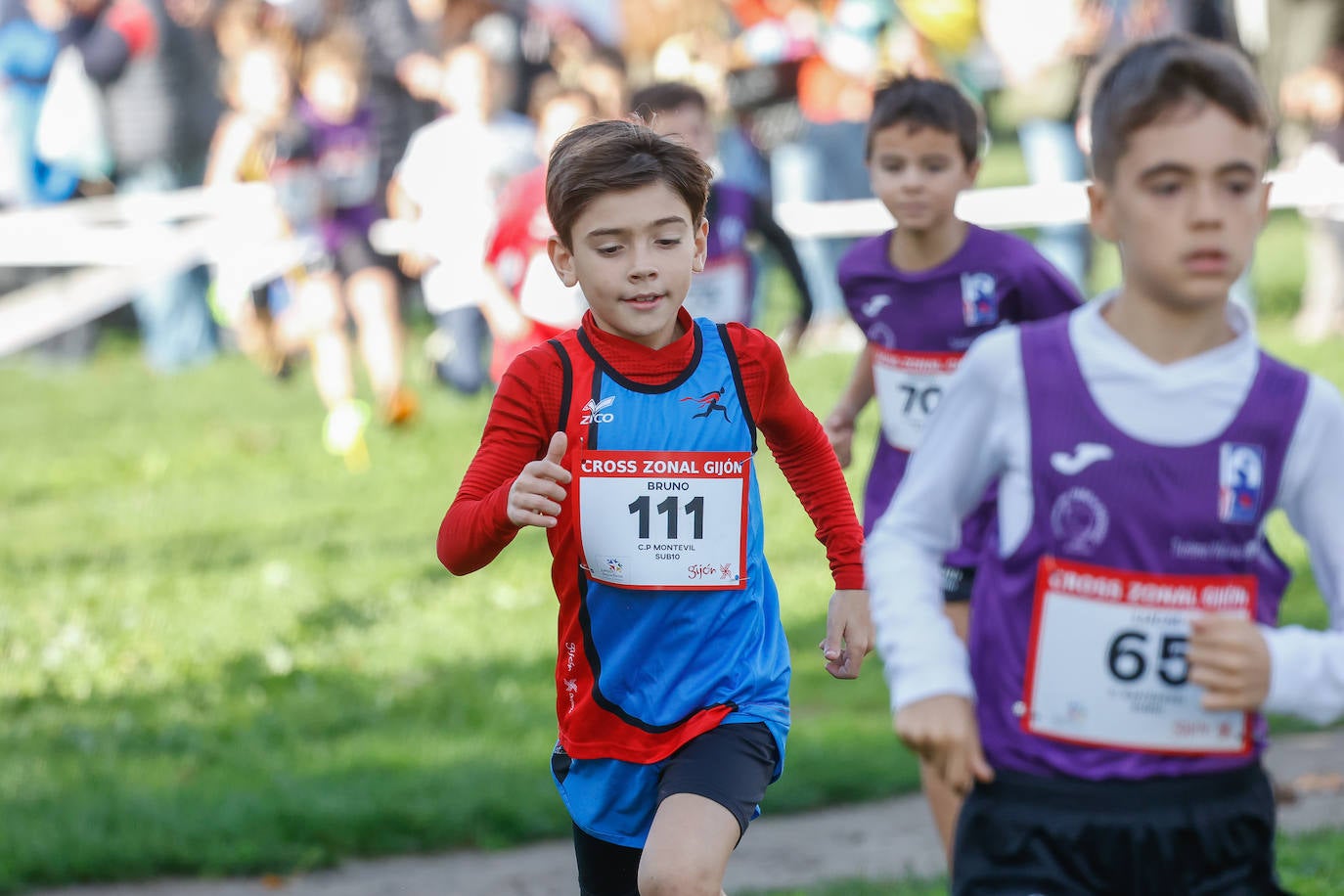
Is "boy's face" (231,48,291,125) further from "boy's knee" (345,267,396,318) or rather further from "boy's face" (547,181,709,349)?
"boy's face" (547,181,709,349)

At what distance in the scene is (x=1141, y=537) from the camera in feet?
9.07

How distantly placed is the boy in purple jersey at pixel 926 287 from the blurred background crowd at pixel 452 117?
4.09m

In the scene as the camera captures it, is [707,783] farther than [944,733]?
Yes

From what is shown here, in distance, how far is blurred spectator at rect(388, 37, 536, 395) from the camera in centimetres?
1214

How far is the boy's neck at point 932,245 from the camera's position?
5270mm

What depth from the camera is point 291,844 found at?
5.83 m

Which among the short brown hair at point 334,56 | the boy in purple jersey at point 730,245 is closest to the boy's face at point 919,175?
the boy in purple jersey at point 730,245

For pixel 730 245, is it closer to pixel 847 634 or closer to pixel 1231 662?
pixel 847 634

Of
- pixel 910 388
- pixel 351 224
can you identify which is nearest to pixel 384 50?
pixel 351 224

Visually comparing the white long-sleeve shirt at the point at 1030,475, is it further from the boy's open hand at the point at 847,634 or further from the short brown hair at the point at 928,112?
the short brown hair at the point at 928,112

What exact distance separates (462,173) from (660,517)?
8.86 metres

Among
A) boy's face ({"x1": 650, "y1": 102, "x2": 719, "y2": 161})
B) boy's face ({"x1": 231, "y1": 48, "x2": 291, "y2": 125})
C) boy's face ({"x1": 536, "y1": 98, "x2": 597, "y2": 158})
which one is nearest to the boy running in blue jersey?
boy's face ({"x1": 650, "y1": 102, "x2": 719, "y2": 161})

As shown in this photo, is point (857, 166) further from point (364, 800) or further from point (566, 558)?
point (566, 558)

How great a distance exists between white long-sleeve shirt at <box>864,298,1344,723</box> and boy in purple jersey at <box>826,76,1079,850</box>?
2.06m
